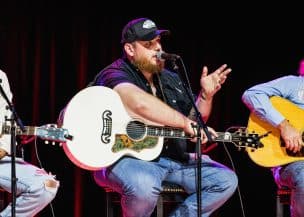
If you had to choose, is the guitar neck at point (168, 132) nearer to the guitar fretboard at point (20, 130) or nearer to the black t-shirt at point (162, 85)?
the black t-shirt at point (162, 85)

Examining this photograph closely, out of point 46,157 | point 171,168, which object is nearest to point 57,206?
point 46,157

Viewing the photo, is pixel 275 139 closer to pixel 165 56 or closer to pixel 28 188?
pixel 165 56

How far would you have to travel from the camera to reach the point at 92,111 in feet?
13.8

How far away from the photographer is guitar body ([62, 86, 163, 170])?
162 inches

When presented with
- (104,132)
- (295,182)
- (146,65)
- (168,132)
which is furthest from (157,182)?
(295,182)

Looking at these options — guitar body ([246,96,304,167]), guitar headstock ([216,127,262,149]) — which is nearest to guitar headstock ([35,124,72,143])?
guitar headstock ([216,127,262,149])

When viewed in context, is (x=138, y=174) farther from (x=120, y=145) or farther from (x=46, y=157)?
(x=46, y=157)

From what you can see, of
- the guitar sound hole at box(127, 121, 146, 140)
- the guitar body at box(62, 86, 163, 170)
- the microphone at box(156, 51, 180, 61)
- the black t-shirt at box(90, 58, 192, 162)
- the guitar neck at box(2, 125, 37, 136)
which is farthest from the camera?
the black t-shirt at box(90, 58, 192, 162)

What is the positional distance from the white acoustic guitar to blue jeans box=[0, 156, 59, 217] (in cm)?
25

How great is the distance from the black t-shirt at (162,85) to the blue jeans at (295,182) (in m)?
0.75

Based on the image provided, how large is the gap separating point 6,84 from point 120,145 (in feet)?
2.91

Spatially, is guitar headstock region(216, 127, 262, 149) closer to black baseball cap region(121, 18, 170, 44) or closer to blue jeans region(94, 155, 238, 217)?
blue jeans region(94, 155, 238, 217)

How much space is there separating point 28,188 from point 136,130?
81cm

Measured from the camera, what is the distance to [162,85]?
186 inches
